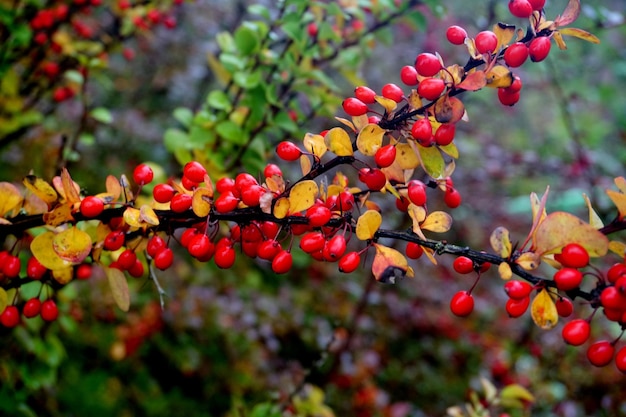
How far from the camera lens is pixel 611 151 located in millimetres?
4895

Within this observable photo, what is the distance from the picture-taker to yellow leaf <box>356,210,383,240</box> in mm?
831

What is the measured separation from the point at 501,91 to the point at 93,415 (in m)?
2.47

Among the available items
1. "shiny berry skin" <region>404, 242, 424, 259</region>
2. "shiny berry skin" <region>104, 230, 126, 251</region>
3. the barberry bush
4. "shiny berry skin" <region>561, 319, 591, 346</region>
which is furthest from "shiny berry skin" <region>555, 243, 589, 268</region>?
"shiny berry skin" <region>104, 230, 126, 251</region>

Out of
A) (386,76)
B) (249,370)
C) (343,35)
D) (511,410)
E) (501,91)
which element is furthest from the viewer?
(386,76)

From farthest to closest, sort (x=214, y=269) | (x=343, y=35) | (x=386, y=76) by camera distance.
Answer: (x=386, y=76) < (x=214, y=269) < (x=343, y=35)

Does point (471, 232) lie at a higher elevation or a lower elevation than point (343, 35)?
lower

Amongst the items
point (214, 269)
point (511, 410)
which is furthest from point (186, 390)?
point (511, 410)

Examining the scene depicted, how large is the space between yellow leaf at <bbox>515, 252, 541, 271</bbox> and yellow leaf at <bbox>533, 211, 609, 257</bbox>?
1 cm

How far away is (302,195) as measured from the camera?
2.84 feet

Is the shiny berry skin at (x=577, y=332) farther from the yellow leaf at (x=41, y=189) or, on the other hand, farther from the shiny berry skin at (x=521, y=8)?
the yellow leaf at (x=41, y=189)

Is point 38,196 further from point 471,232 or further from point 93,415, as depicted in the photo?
point 471,232

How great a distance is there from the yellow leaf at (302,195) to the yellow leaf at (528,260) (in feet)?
1.14

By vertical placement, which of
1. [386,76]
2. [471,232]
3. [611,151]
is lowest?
[471,232]

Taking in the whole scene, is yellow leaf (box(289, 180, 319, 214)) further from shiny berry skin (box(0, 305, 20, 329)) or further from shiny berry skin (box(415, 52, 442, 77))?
shiny berry skin (box(0, 305, 20, 329))
